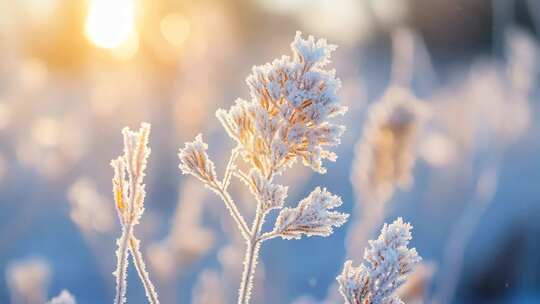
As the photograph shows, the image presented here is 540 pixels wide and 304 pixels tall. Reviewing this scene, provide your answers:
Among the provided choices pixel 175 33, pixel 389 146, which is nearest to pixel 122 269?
pixel 389 146

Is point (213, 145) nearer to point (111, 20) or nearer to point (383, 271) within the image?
point (111, 20)

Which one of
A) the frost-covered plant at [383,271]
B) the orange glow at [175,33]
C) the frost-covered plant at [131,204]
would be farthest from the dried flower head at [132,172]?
the orange glow at [175,33]

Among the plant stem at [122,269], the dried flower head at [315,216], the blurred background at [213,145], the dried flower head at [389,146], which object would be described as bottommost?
the plant stem at [122,269]

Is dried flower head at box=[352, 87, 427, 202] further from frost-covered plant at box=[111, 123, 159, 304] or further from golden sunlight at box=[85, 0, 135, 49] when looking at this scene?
golden sunlight at box=[85, 0, 135, 49]

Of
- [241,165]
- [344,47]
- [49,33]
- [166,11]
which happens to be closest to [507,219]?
[344,47]

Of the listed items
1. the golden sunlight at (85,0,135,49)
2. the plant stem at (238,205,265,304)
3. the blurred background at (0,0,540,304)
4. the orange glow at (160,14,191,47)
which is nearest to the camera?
the plant stem at (238,205,265,304)

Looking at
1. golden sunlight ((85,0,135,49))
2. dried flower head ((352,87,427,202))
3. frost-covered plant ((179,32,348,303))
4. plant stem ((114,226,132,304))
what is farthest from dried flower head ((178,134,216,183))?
golden sunlight ((85,0,135,49))

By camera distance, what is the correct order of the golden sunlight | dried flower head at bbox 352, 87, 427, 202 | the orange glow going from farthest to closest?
the orange glow < the golden sunlight < dried flower head at bbox 352, 87, 427, 202

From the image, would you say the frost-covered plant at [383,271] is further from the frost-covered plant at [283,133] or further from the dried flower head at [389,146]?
the dried flower head at [389,146]

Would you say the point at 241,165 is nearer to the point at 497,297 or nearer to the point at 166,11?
the point at 497,297
